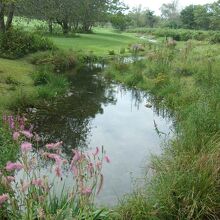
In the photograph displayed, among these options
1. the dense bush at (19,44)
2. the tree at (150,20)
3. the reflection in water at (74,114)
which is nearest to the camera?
the reflection in water at (74,114)

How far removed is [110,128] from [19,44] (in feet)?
41.0

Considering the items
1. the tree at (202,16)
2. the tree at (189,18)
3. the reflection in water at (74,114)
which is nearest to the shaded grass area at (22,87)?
the reflection in water at (74,114)

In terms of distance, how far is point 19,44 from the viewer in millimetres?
21359

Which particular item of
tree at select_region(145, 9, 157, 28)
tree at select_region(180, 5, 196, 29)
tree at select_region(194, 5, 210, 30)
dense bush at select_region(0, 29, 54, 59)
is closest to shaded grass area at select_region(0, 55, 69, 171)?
dense bush at select_region(0, 29, 54, 59)

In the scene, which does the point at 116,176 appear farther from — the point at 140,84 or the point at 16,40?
the point at 16,40

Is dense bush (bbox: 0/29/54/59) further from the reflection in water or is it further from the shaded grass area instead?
the reflection in water

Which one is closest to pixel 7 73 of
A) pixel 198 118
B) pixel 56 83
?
pixel 56 83

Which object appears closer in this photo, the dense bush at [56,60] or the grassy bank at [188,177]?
the grassy bank at [188,177]

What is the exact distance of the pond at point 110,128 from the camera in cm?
737

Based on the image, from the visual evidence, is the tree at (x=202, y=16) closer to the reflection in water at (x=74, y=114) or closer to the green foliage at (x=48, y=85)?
the reflection in water at (x=74, y=114)

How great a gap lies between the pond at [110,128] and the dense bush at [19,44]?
6.39 meters

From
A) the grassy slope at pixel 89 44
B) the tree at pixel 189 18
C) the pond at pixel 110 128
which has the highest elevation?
the tree at pixel 189 18

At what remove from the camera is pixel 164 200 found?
5.07 meters

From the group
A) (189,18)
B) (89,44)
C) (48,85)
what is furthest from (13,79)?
(189,18)
